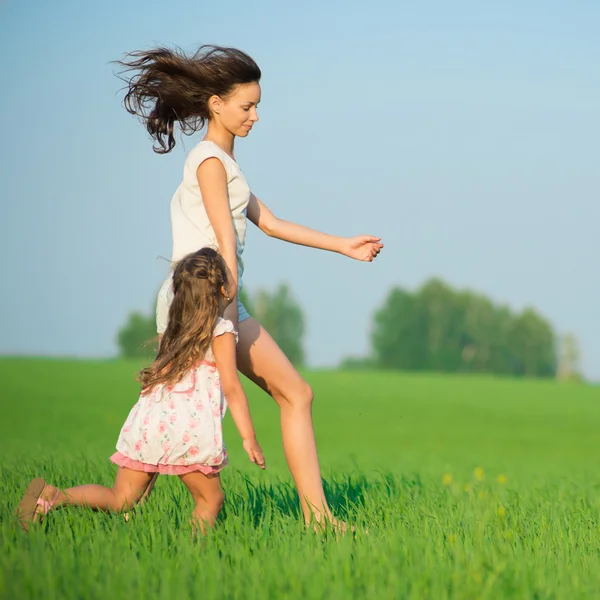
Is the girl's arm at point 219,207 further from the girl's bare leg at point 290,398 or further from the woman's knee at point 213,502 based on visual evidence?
Result: the woman's knee at point 213,502

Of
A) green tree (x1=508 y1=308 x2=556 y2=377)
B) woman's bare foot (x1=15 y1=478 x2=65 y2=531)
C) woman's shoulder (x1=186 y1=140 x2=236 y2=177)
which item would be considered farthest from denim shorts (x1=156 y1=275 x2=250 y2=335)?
green tree (x1=508 y1=308 x2=556 y2=377)

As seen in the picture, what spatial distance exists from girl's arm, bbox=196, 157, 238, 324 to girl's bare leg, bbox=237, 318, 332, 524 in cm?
26

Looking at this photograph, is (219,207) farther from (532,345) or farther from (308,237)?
(532,345)

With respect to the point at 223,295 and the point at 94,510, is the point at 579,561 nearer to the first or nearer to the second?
the point at 223,295

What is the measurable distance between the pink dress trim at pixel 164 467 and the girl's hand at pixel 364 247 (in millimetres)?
1438

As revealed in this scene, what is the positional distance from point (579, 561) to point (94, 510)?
244 centimetres

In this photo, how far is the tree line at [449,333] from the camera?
150 ft

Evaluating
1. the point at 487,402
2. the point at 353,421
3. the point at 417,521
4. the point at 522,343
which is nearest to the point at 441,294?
the point at 522,343

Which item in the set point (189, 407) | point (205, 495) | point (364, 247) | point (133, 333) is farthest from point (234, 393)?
point (133, 333)

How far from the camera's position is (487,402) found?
2139cm

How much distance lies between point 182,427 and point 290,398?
0.77 meters

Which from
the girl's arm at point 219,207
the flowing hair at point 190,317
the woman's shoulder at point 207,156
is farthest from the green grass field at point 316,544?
the woman's shoulder at point 207,156

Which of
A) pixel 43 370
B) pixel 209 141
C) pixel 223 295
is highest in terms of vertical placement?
pixel 209 141

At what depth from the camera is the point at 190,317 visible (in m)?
4.28
